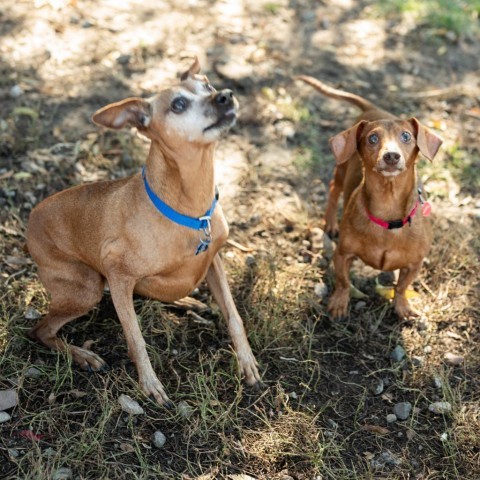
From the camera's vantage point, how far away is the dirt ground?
12.5 ft

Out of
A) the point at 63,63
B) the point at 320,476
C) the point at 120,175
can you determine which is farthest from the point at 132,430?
the point at 63,63

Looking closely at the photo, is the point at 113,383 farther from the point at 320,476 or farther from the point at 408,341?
the point at 408,341

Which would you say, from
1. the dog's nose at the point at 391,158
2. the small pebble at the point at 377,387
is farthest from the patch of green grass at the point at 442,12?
the small pebble at the point at 377,387

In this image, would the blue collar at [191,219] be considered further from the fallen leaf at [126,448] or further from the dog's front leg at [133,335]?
the fallen leaf at [126,448]

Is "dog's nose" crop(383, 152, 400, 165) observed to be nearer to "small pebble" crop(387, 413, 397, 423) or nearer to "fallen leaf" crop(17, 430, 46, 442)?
"small pebble" crop(387, 413, 397, 423)

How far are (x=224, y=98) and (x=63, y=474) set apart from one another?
2098mm

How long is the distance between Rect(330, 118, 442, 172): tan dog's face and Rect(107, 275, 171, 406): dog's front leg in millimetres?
1525

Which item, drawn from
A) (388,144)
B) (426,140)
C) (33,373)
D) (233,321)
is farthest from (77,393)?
(426,140)

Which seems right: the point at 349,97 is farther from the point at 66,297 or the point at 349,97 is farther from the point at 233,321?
the point at 66,297

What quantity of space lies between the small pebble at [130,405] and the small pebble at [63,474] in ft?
1.57

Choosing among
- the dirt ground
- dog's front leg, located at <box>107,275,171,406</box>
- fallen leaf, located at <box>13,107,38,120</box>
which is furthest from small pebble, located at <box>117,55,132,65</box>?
dog's front leg, located at <box>107,275,171,406</box>

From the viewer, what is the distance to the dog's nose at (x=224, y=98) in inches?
144

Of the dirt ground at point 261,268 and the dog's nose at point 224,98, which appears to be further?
the dirt ground at point 261,268

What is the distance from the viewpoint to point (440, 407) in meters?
4.06
